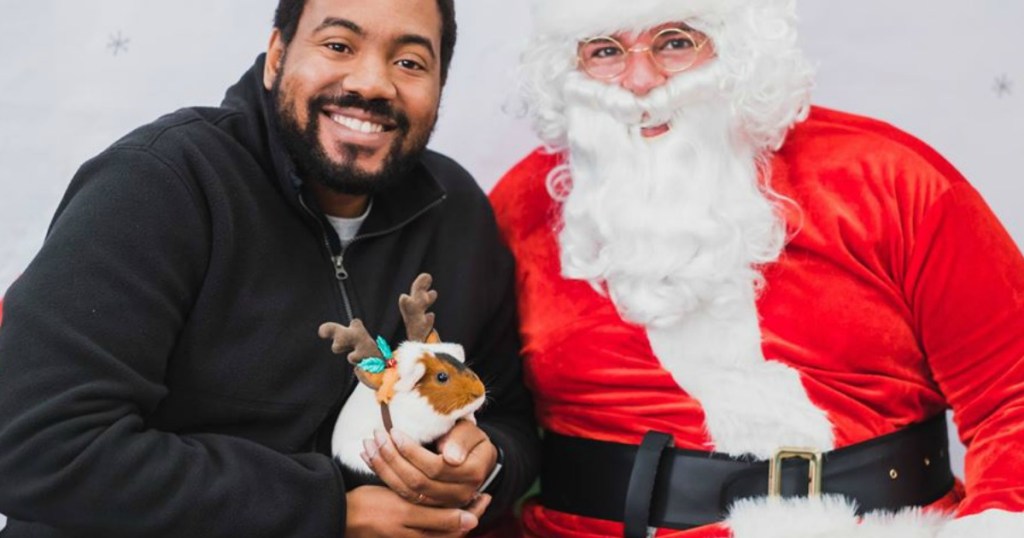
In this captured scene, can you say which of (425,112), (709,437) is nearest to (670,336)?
(709,437)

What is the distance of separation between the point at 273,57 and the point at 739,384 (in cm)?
96

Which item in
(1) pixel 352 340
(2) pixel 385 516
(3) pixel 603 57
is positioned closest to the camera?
(1) pixel 352 340

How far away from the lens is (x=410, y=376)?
1657mm

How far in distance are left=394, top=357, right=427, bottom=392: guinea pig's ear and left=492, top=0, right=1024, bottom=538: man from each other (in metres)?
0.49

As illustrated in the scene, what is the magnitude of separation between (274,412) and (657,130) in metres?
0.83

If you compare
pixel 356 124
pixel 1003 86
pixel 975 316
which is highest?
pixel 356 124

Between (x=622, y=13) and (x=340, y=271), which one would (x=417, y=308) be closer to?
(x=340, y=271)

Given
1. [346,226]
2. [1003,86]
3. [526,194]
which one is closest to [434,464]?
[346,226]

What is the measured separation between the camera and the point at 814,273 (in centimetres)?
202

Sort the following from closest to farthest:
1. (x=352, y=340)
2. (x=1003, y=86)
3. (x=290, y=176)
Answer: (x=352, y=340) → (x=290, y=176) → (x=1003, y=86)

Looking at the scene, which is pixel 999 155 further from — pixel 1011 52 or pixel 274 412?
pixel 274 412

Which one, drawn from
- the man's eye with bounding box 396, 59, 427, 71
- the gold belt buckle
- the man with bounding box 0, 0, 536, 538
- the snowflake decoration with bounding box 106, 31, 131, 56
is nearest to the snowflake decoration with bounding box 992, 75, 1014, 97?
the gold belt buckle

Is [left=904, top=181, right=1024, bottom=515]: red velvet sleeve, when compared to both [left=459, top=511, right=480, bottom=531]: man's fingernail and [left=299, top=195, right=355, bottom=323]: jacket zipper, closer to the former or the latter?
[left=459, top=511, right=480, bottom=531]: man's fingernail

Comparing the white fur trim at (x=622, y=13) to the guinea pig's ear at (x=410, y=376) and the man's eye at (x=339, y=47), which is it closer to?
the man's eye at (x=339, y=47)
